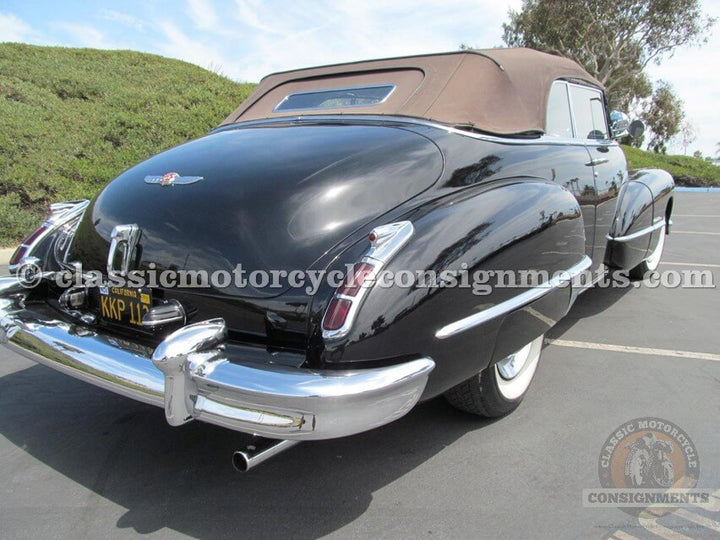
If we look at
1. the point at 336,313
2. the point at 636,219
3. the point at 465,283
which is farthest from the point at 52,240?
the point at 636,219

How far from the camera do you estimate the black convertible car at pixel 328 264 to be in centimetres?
173

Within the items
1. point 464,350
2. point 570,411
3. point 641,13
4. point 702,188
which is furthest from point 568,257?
point 641,13

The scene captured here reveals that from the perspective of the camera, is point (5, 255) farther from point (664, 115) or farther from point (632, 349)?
point (664, 115)

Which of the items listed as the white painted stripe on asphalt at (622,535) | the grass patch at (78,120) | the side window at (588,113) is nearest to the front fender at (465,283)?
the white painted stripe on asphalt at (622,535)

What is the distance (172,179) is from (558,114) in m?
2.43

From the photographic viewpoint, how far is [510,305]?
7.17 ft

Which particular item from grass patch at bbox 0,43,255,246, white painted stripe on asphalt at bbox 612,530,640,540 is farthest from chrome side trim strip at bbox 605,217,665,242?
grass patch at bbox 0,43,255,246

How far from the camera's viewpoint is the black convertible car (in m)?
1.73

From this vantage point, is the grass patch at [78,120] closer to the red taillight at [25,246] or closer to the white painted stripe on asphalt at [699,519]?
the red taillight at [25,246]

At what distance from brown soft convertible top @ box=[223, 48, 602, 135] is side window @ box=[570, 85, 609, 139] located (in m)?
0.42

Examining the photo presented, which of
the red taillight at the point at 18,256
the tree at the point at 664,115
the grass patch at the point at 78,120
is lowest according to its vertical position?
the red taillight at the point at 18,256

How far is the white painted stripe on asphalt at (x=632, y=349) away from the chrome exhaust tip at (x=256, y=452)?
8.13 ft

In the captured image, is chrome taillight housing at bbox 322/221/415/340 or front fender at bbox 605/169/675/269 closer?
chrome taillight housing at bbox 322/221/415/340

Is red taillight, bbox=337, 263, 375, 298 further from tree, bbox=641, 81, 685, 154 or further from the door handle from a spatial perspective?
tree, bbox=641, 81, 685, 154
